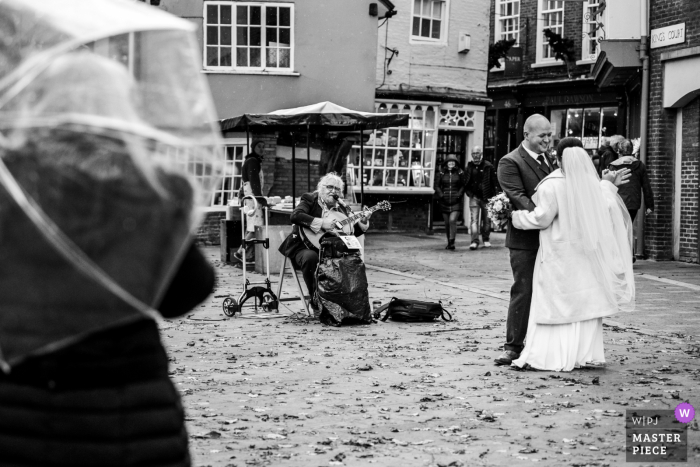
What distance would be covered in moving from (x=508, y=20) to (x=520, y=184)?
2406 cm

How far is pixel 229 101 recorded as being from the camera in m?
21.7

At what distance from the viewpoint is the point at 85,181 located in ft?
6.53

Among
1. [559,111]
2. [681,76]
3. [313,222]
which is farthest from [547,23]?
[313,222]

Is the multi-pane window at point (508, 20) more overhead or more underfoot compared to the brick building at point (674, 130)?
more overhead

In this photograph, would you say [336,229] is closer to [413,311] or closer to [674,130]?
[413,311]

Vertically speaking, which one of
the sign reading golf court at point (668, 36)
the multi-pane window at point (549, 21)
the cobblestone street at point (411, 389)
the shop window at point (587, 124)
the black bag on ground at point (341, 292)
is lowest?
the cobblestone street at point (411, 389)

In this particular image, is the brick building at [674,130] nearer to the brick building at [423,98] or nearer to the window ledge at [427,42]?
the brick building at [423,98]

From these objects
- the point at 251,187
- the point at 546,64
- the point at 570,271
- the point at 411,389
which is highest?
the point at 546,64

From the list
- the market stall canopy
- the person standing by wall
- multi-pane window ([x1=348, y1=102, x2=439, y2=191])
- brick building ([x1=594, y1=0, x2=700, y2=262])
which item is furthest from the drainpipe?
multi-pane window ([x1=348, y1=102, x2=439, y2=191])

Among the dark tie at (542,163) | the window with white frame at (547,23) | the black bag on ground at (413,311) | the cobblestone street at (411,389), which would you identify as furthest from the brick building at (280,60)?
the dark tie at (542,163)

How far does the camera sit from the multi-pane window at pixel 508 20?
101 ft

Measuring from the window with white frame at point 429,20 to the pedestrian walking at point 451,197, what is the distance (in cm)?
668

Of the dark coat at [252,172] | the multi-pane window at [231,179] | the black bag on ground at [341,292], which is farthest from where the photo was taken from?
the multi-pane window at [231,179]

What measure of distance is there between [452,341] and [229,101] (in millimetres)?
13541
